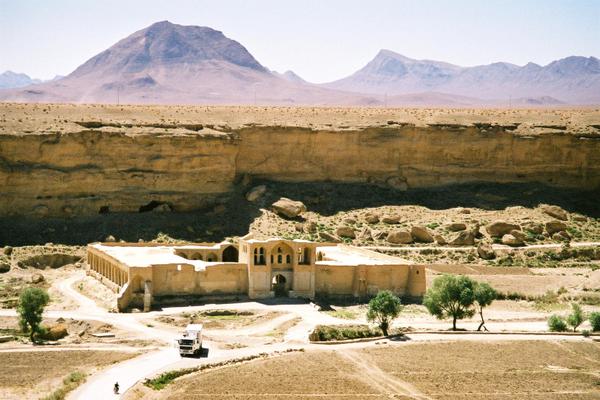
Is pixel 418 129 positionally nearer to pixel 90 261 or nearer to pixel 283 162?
pixel 283 162

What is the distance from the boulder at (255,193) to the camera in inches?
2934

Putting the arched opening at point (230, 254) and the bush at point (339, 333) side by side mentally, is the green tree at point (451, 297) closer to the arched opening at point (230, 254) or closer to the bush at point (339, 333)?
the bush at point (339, 333)

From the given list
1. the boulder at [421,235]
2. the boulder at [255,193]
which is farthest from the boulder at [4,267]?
the boulder at [421,235]

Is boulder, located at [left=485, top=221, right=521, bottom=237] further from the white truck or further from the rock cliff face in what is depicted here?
the white truck

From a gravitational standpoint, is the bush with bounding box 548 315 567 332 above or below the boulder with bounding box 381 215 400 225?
below

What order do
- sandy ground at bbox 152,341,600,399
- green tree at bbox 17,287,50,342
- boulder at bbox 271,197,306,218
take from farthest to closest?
1. boulder at bbox 271,197,306,218
2. green tree at bbox 17,287,50,342
3. sandy ground at bbox 152,341,600,399

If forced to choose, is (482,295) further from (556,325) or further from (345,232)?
(345,232)

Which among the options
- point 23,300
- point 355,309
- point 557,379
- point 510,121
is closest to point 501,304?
point 355,309

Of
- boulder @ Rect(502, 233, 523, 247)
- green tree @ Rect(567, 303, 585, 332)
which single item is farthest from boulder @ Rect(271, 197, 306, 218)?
green tree @ Rect(567, 303, 585, 332)

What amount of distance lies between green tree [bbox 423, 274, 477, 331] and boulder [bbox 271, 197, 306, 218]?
2434 centimetres

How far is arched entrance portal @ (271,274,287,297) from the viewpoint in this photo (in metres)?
55.2

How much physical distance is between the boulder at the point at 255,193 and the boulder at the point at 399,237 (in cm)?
1034

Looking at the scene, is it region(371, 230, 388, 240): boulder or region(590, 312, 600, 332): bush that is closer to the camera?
region(590, 312, 600, 332): bush

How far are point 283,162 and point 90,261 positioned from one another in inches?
826
